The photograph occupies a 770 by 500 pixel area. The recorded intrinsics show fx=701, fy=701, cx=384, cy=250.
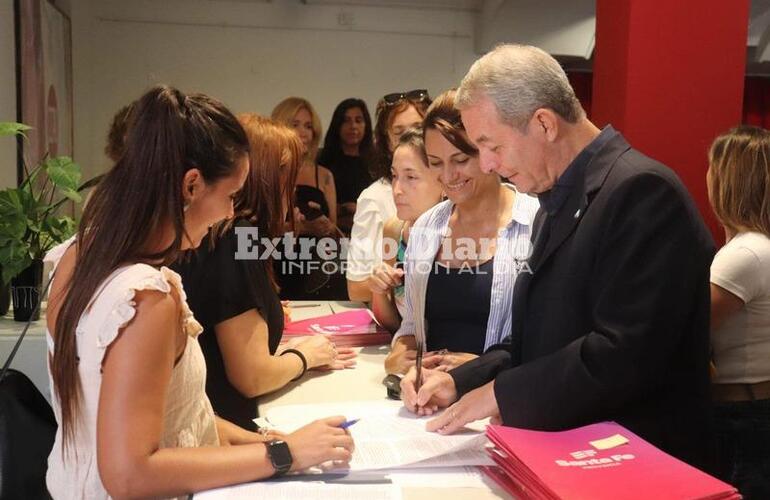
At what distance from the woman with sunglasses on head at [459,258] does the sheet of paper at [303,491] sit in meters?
0.67

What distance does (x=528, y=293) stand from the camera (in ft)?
4.63

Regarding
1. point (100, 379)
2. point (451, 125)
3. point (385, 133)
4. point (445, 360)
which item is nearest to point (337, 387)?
point (445, 360)

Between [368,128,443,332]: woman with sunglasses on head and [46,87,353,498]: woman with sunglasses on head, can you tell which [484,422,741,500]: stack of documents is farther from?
[368,128,443,332]: woman with sunglasses on head

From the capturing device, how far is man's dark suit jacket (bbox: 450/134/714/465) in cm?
124

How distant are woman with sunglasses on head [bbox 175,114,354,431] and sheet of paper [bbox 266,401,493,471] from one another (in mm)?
217

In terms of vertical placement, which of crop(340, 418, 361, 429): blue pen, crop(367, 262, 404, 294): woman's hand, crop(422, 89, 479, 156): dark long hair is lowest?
crop(340, 418, 361, 429): blue pen

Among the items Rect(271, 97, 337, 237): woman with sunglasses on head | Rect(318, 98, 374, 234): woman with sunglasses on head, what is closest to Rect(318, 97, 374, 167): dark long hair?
Rect(318, 98, 374, 234): woman with sunglasses on head

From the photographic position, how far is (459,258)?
6.66 feet

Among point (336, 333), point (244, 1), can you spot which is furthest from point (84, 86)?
point (336, 333)

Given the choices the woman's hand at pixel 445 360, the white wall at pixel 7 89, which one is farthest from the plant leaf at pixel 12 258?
the white wall at pixel 7 89

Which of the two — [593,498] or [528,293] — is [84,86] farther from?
[593,498]

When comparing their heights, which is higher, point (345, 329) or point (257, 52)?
point (257, 52)

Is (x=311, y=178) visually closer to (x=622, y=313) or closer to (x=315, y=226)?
(x=315, y=226)

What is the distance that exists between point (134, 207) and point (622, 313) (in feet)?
2.81
